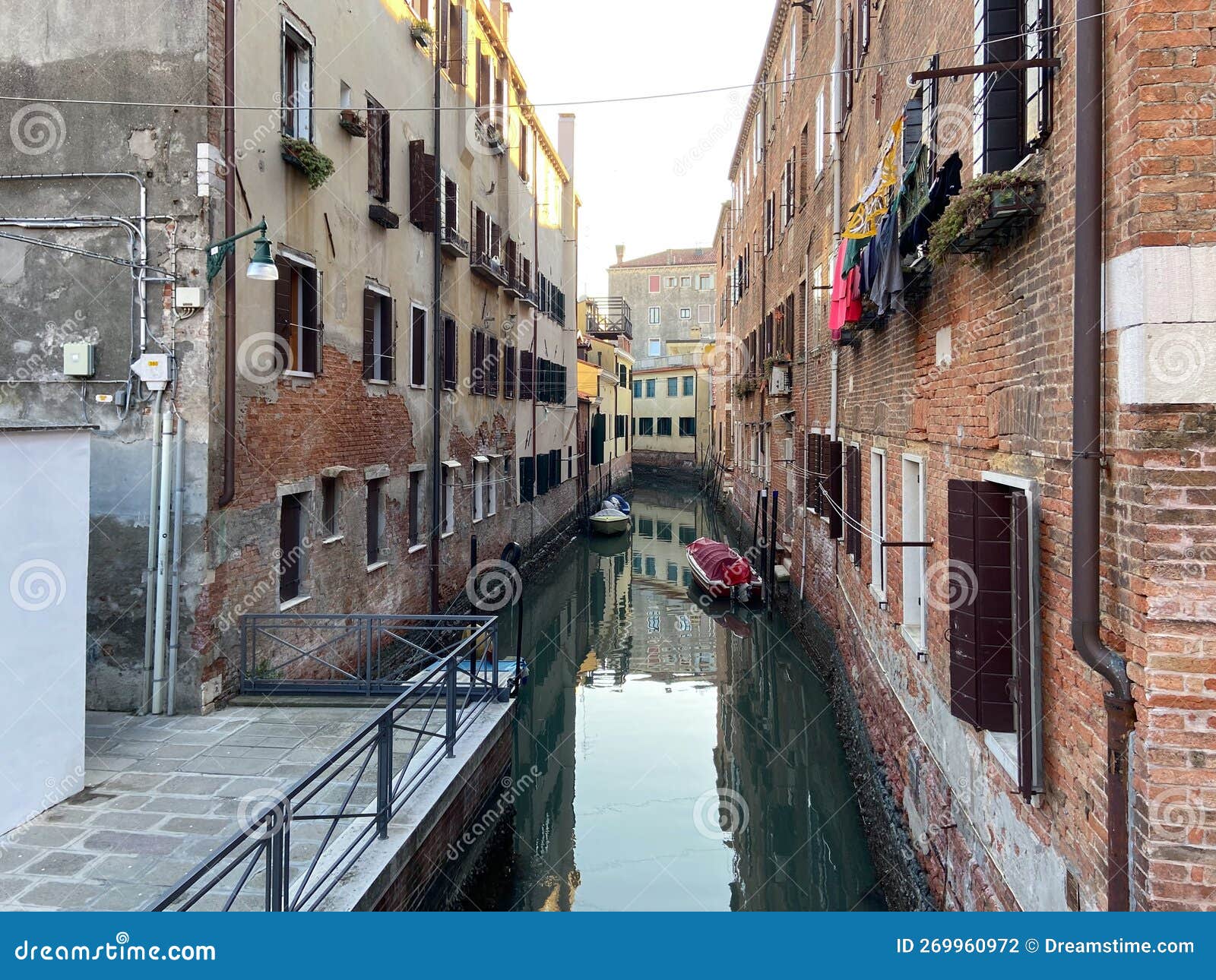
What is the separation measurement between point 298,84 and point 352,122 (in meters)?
0.83

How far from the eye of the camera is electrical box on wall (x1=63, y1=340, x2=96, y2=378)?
292 inches

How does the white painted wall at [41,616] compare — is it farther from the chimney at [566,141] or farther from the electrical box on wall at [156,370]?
the chimney at [566,141]

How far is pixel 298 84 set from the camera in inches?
359

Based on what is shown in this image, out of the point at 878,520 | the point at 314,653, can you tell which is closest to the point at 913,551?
the point at 878,520

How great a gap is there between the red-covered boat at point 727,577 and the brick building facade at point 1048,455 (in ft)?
30.5

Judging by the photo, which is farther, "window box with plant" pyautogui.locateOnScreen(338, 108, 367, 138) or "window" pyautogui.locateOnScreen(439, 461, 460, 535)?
"window" pyautogui.locateOnScreen(439, 461, 460, 535)

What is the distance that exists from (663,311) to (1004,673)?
180 feet

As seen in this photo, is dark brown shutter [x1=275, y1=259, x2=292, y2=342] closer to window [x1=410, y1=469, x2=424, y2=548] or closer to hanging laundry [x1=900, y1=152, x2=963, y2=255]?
window [x1=410, y1=469, x2=424, y2=548]

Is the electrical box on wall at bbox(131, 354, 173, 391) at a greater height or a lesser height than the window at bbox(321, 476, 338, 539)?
greater

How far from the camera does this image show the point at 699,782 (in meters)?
9.77

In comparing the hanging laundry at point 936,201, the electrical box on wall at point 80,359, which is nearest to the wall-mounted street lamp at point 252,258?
the electrical box on wall at point 80,359

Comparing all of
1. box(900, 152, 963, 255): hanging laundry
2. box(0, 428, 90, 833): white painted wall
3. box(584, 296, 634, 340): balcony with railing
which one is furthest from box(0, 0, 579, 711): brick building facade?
box(584, 296, 634, 340): balcony with railing

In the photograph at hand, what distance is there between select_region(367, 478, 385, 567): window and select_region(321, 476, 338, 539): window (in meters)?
1.08

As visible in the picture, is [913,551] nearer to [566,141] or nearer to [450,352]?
[450,352]
